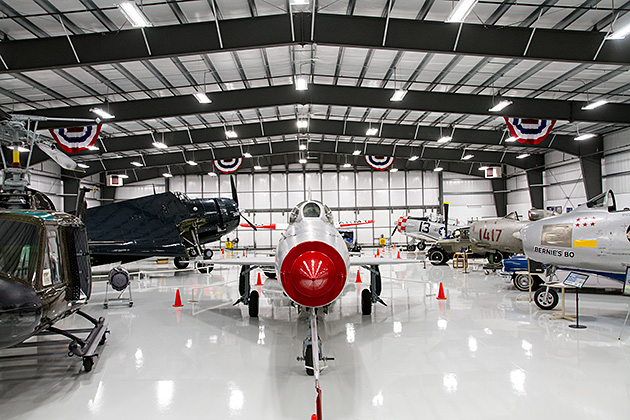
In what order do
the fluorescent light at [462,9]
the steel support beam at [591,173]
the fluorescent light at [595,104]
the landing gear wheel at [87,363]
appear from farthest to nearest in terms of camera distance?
the steel support beam at [591,173] → the fluorescent light at [595,104] → the fluorescent light at [462,9] → the landing gear wheel at [87,363]

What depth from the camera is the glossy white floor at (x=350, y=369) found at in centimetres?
359

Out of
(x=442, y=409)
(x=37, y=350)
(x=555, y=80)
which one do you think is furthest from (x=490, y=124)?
(x=37, y=350)

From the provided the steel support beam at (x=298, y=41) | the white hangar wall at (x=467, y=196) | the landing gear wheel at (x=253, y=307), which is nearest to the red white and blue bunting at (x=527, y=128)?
the steel support beam at (x=298, y=41)

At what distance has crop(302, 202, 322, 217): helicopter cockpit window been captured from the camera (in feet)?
18.6

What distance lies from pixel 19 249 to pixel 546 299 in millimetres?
8979

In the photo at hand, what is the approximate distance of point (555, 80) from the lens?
1277cm

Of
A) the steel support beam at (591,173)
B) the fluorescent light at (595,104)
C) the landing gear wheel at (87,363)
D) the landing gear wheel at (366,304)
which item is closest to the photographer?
the landing gear wheel at (87,363)

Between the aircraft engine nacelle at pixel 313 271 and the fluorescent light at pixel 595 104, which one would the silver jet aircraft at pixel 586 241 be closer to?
the aircraft engine nacelle at pixel 313 271

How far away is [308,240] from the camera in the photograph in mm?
4059

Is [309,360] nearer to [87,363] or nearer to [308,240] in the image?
[308,240]

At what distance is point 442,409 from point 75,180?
87.4 feet

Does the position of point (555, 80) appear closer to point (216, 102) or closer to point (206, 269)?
point (216, 102)

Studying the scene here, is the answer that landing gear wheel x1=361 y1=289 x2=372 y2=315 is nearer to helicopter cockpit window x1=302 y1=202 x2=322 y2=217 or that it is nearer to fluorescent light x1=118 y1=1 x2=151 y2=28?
helicopter cockpit window x1=302 y1=202 x2=322 y2=217

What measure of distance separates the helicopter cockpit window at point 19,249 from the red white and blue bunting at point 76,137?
1014 cm
